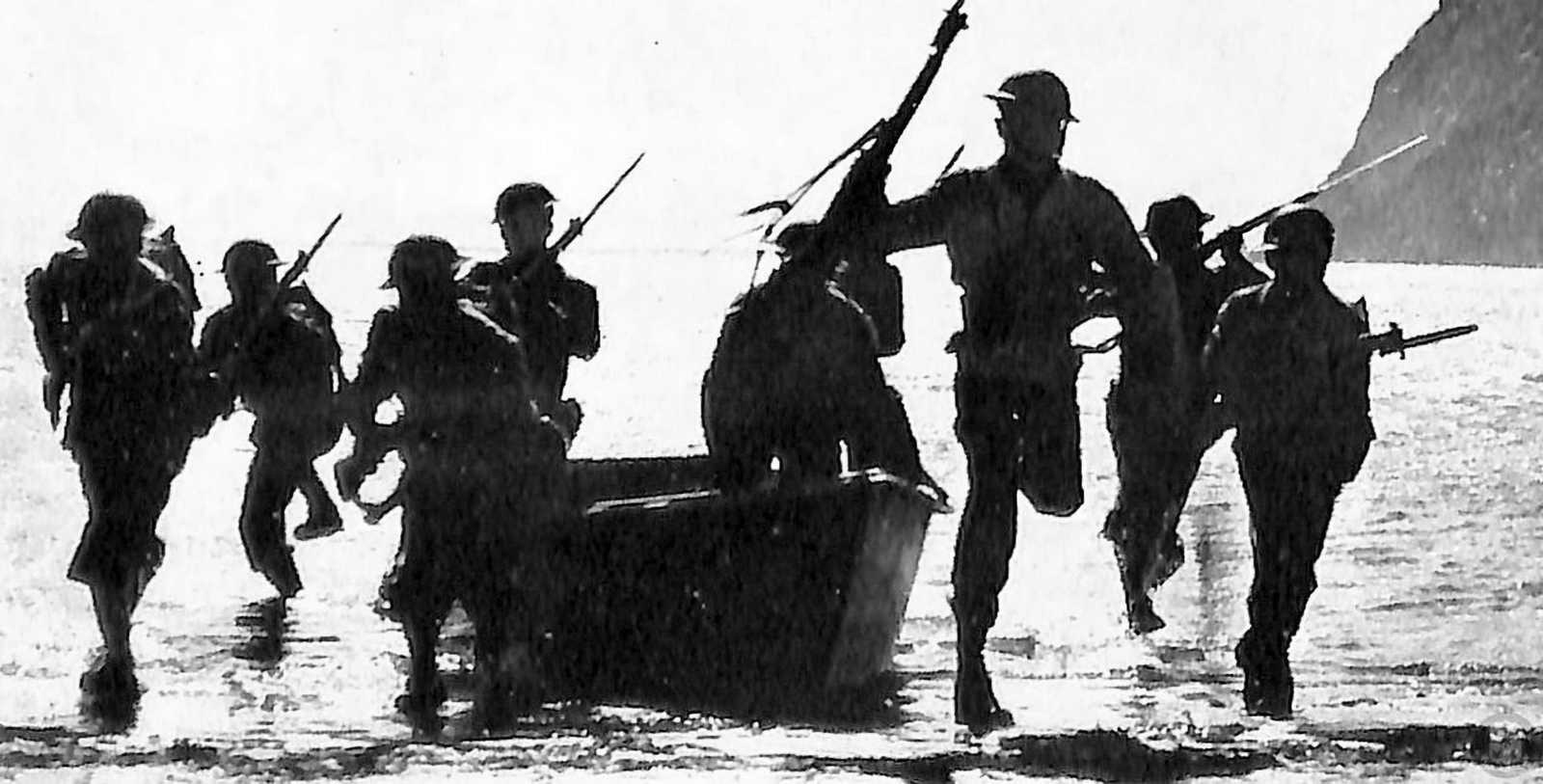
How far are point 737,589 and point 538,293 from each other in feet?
10.0

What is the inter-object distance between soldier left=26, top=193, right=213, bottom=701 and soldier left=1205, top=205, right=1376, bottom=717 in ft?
12.2

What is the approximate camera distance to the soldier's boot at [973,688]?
396 inches

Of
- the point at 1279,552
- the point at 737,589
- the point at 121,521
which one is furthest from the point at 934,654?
the point at 121,521

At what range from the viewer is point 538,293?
13602 mm

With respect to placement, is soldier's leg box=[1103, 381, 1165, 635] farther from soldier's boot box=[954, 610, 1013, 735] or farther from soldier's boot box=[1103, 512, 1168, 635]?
soldier's boot box=[954, 610, 1013, 735]

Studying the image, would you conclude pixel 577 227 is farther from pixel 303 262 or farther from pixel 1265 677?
pixel 1265 677

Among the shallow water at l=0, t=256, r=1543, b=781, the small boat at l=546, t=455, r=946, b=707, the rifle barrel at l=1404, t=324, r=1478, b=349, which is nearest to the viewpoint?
the shallow water at l=0, t=256, r=1543, b=781

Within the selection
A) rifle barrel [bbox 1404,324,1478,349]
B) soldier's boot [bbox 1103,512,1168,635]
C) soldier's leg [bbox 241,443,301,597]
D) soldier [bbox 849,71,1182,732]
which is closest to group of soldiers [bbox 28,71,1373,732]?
soldier [bbox 849,71,1182,732]

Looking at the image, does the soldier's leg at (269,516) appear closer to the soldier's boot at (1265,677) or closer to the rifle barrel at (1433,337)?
the rifle barrel at (1433,337)

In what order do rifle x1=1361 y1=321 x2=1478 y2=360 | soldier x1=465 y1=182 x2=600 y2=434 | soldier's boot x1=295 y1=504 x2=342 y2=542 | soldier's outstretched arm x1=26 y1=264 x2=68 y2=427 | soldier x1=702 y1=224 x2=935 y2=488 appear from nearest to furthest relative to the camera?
rifle x1=1361 y1=321 x2=1478 y2=360
soldier x1=702 y1=224 x2=935 y2=488
soldier's outstretched arm x1=26 y1=264 x2=68 y2=427
soldier x1=465 y1=182 x2=600 y2=434
soldier's boot x1=295 y1=504 x2=342 y2=542

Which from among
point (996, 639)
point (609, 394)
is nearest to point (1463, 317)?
point (609, 394)

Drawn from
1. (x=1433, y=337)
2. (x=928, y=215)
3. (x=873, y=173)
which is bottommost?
(x=1433, y=337)

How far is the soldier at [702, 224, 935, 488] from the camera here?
1132 centimetres

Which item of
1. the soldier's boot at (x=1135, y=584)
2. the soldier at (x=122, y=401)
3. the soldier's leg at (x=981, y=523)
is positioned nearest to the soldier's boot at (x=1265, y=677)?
the soldier's leg at (x=981, y=523)
